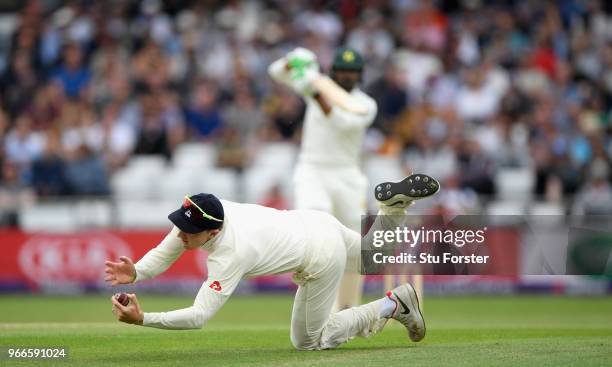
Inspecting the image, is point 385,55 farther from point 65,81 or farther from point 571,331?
point 571,331

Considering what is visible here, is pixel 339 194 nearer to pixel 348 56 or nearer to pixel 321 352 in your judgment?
pixel 348 56

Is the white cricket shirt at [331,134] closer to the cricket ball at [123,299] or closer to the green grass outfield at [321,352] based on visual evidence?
the green grass outfield at [321,352]

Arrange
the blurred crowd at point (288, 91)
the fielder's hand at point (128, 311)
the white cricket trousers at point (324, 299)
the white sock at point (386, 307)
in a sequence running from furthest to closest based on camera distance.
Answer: the blurred crowd at point (288, 91)
the white sock at point (386, 307)
the white cricket trousers at point (324, 299)
the fielder's hand at point (128, 311)

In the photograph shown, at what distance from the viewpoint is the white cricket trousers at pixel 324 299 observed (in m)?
9.13

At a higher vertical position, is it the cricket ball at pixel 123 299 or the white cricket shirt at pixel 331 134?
the white cricket shirt at pixel 331 134

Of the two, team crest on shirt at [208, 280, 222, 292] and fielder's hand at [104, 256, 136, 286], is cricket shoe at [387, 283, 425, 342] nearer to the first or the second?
team crest on shirt at [208, 280, 222, 292]

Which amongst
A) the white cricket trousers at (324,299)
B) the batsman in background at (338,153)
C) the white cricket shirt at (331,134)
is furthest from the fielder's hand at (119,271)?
the white cricket shirt at (331,134)

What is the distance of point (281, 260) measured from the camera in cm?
892

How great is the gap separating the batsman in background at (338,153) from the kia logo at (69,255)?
7.00 m

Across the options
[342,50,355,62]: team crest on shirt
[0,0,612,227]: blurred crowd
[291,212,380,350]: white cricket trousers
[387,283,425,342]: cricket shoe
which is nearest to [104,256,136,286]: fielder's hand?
[291,212,380,350]: white cricket trousers

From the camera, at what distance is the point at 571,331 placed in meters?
11.5

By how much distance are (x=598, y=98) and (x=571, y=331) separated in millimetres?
10272

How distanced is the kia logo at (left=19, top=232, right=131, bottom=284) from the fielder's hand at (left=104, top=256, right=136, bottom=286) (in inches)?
399

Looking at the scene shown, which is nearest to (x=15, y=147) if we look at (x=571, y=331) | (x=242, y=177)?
(x=242, y=177)
